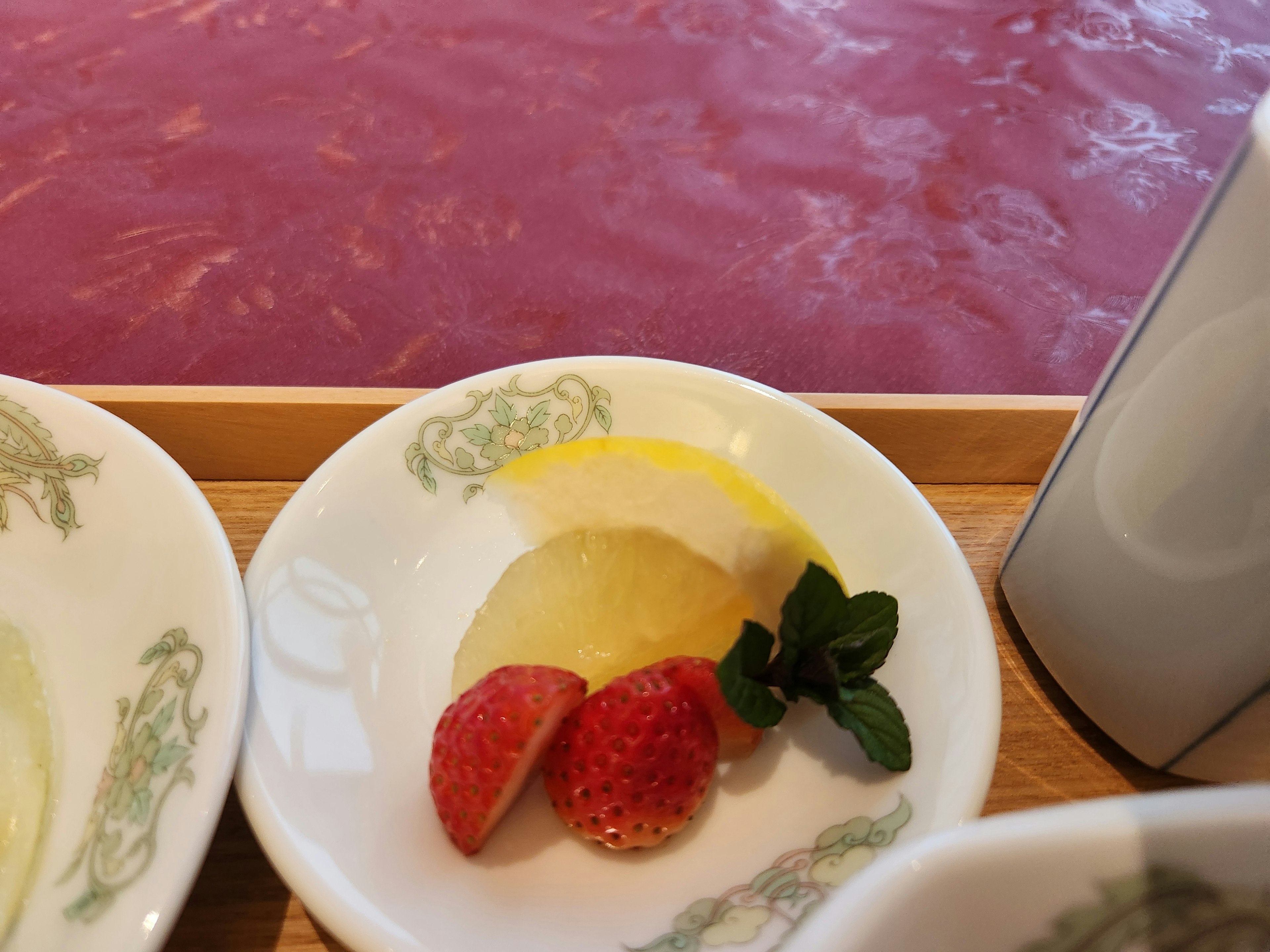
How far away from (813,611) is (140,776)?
1.19 feet

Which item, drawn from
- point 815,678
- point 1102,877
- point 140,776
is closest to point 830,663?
point 815,678

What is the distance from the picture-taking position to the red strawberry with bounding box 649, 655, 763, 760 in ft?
1.70

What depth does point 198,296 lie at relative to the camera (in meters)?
0.78

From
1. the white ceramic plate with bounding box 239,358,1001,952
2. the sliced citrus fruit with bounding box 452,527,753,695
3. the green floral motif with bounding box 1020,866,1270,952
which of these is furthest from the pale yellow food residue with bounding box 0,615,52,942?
the green floral motif with bounding box 1020,866,1270,952

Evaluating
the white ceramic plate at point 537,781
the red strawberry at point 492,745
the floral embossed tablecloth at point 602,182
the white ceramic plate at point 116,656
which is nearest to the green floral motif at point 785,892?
the white ceramic plate at point 537,781

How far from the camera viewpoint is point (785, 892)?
474 millimetres

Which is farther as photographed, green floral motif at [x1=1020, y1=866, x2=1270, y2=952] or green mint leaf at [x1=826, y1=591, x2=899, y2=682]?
green mint leaf at [x1=826, y1=591, x2=899, y2=682]

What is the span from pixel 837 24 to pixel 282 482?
865 millimetres

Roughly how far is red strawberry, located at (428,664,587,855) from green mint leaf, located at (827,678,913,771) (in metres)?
0.16

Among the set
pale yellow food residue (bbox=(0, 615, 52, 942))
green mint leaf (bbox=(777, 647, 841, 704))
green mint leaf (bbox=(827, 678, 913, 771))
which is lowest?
pale yellow food residue (bbox=(0, 615, 52, 942))

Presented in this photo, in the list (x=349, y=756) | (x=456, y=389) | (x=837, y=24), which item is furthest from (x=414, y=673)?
(x=837, y=24)

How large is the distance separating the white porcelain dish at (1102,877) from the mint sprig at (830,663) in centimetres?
25

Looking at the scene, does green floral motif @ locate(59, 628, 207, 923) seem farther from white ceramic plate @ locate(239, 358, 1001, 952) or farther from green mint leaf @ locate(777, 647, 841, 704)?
green mint leaf @ locate(777, 647, 841, 704)

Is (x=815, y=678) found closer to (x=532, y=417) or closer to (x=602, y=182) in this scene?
(x=532, y=417)
